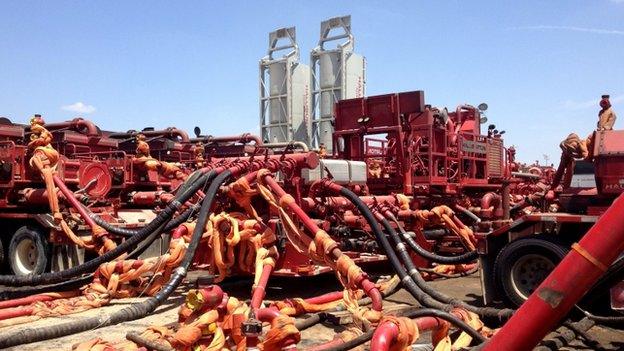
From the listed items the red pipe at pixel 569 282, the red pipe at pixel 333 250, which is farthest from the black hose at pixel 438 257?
the red pipe at pixel 569 282

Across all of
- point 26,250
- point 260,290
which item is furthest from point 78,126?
point 260,290

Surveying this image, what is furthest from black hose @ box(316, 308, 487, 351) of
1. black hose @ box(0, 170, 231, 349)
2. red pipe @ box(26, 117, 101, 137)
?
red pipe @ box(26, 117, 101, 137)

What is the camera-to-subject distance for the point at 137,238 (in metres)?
6.49

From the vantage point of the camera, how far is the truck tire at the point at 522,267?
5.95 meters

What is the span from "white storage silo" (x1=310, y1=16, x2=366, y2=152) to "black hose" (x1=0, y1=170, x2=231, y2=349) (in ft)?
51.6

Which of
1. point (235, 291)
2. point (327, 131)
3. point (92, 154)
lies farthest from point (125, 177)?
point (327, 131)

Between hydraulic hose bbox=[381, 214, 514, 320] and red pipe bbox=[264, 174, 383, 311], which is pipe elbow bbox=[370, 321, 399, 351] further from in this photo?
hydraulic hose bbox=[381, 214, 514, 320]

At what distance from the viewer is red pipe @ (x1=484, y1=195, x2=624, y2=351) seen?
1897mm

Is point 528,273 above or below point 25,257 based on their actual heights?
above

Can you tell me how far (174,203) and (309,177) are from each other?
1852mm

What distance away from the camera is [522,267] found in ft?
20.1

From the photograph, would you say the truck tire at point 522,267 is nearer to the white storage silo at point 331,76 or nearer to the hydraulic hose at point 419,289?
the hydraulic hose at point 419,289

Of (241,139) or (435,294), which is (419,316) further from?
(241,139)

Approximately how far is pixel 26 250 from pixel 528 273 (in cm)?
798
